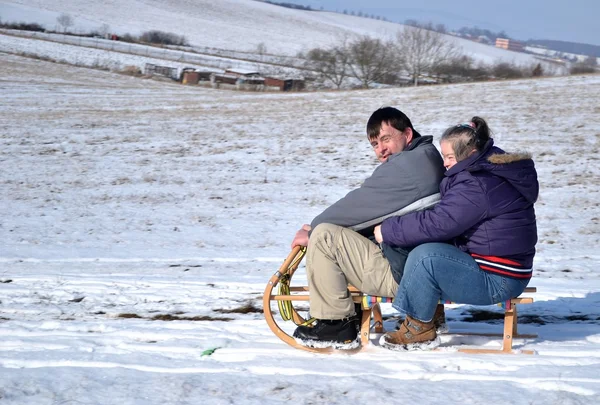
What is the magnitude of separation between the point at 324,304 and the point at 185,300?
1.92m

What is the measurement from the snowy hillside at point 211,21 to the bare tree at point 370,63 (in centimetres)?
2806

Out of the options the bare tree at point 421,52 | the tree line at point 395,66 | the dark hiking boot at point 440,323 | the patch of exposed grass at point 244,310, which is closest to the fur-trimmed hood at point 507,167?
the dark hiking boot at point 440,323

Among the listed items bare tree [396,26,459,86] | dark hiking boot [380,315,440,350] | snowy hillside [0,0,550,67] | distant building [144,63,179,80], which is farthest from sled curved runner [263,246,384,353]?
snowy hillside [0,0,550,67]

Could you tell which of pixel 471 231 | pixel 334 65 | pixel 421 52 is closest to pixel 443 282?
pixel 471 231

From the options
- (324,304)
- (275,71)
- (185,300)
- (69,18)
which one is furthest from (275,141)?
(69,18)

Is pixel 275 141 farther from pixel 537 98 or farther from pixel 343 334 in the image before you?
pixel 343 334

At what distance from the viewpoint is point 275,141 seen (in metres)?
15.4

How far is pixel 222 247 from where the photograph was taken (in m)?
8.68

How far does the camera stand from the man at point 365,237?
4273 millimetres

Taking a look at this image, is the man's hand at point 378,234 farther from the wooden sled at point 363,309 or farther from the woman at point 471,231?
the wooden sled at point 363,309

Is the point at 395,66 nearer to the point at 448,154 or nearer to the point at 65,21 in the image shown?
the point at 448,154

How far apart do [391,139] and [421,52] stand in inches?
1705

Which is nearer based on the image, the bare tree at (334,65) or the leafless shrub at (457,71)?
the leafless shrub at (457,71)

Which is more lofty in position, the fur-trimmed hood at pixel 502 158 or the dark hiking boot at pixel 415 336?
the fur-trimmed hood at pixel 502 158
